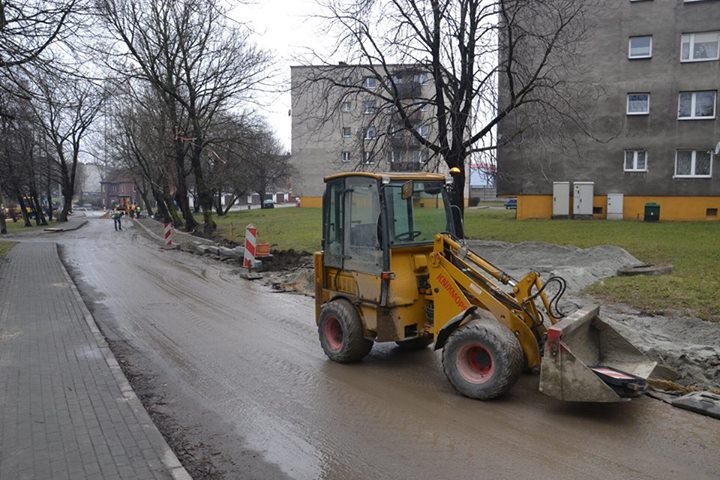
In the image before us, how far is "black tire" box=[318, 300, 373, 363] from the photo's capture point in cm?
726

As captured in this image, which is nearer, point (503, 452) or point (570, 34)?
point (503, 452)

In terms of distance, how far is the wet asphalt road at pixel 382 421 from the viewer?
180 inches

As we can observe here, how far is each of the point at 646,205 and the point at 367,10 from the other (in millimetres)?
18875

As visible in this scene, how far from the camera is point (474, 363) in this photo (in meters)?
6.16

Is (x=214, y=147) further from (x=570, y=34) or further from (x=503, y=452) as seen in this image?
(x=503, y=452)

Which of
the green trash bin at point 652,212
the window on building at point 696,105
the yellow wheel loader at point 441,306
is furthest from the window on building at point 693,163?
the yellow wheel loader at point 441,306

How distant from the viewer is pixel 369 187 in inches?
280

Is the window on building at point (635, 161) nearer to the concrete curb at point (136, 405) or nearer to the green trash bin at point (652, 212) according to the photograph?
the green trash bin at point (652, 212)

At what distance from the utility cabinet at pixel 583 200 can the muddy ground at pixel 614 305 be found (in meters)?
13.1

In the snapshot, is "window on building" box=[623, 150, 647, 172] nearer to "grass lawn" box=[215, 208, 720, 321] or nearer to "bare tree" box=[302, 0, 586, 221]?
"grass lawn" box=[215, 208, 720, 321]

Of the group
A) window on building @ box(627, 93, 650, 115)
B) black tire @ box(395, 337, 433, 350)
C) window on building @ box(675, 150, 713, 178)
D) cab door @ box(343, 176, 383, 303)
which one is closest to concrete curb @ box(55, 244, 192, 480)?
cab door @ box(343, 176, 383, 303)

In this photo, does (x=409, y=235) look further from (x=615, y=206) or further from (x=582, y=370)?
(x=615, y=206)

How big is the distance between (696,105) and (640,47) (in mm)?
4077

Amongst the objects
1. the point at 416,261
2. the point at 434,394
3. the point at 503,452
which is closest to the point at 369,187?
the point at 416,261
